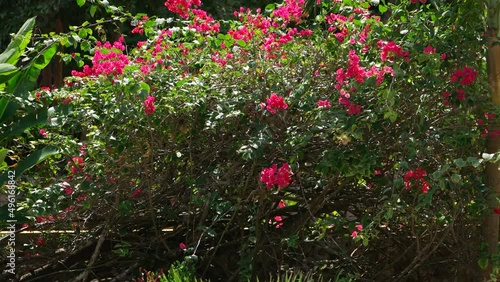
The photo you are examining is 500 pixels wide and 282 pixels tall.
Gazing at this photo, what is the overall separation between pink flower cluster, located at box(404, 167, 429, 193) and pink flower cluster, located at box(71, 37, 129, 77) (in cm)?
168

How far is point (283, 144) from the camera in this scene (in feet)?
16.0

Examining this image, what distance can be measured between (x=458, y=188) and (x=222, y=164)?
1.41 m

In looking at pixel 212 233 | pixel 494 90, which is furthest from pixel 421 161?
pixel 212 233

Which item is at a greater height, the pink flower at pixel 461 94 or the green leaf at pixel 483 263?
the pink flower at pixel 461 94

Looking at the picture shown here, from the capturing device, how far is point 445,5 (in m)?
4.94

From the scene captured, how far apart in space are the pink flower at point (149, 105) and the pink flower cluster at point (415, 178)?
142cm

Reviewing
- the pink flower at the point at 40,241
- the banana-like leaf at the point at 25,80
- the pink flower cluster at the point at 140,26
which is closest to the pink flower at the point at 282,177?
the pink flower cluster at the point at 140,26

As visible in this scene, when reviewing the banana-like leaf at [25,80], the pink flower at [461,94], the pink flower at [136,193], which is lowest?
the pink flower at [136,193]

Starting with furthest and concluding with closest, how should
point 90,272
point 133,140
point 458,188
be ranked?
point 90,272
point 133,140
point 458,188

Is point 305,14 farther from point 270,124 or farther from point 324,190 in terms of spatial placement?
point 324,190

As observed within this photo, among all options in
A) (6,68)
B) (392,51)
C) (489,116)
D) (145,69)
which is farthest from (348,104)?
(6,68)

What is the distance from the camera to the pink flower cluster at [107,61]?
4777 millimetres

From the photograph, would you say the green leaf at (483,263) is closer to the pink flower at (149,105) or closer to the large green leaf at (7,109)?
the pink flower at (149,105)

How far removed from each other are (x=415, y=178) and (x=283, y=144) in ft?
2.62
